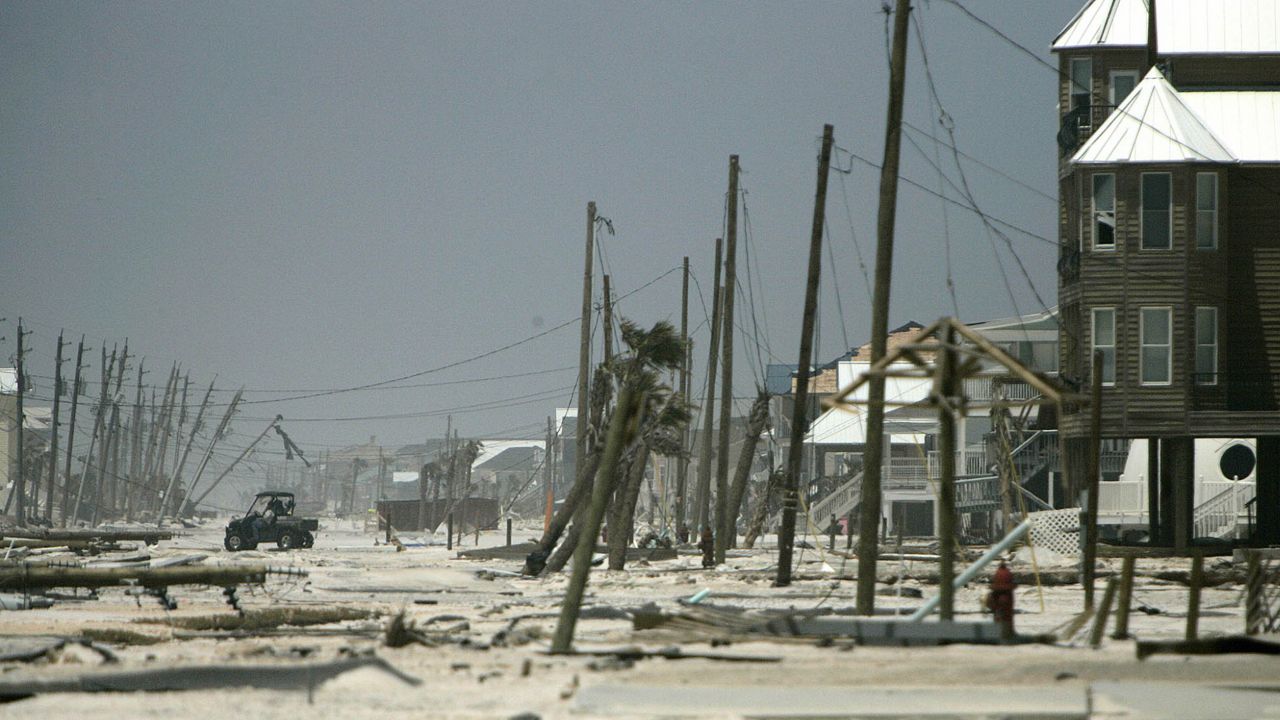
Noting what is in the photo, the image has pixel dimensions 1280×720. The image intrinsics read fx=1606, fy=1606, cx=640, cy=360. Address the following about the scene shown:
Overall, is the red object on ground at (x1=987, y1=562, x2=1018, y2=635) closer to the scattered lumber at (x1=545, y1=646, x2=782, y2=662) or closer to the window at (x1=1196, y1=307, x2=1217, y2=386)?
the scattered lumber at (x1=545, y1=646, x2=782, y2=662)

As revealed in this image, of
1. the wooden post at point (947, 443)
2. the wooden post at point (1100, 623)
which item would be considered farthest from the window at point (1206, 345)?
the wooden post at point (947, 443)

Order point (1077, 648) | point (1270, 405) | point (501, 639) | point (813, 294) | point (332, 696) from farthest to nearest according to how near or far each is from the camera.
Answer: point (1270, 405), point (813, 294), point (501, 639), point (1077, 648), point (332, 696)

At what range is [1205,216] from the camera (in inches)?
1510

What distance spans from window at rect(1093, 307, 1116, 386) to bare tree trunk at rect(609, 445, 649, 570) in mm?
11093

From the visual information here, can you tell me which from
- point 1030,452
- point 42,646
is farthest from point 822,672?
Result: point 1030,452

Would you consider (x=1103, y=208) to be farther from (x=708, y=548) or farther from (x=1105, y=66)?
(x=708, y=548)

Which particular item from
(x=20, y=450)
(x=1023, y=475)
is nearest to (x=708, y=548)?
(x=1023, y=475)

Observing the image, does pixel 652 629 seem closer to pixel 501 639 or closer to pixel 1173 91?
pixel 501 639

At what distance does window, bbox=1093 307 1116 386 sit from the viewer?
38.0 m

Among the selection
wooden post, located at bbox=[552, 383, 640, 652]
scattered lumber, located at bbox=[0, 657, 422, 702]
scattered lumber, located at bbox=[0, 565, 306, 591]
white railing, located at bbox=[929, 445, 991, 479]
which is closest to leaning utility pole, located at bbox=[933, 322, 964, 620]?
wooden post, located at bbox=[552, 383, 640, 652]

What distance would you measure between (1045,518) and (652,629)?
23507 millimetres

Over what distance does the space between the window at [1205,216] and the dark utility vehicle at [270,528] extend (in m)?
30.9

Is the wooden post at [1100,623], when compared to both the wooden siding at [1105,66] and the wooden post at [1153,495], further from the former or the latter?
the wooden siding at [1105,66]

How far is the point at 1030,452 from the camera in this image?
2226 inches
